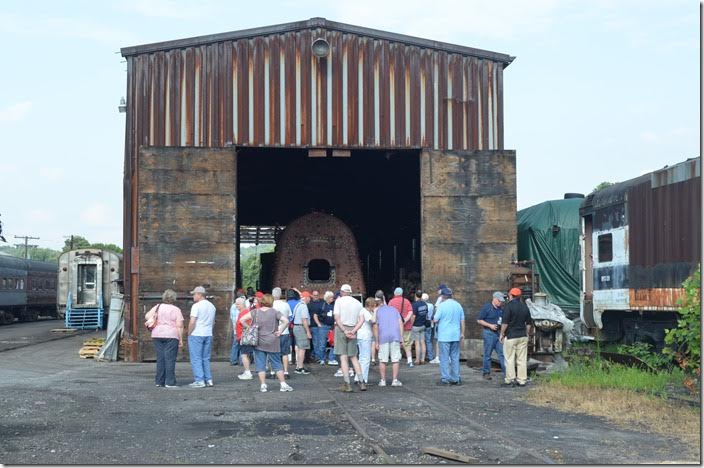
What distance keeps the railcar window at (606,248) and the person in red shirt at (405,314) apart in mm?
4799

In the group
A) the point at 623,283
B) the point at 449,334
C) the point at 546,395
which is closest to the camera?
the point at 546,395

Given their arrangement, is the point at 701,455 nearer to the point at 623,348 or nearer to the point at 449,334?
the point at 449,334

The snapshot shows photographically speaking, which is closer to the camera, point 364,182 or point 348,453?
point 348,453

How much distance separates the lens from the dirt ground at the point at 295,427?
31.7ft

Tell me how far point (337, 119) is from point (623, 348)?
28.7 ft

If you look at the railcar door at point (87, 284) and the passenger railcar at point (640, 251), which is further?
the railcar door at point (87, 284)

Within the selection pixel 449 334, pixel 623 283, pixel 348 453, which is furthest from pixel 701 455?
pixel 623 283

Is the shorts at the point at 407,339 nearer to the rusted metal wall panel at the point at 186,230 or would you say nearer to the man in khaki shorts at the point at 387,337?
the man in khaki shorts at the point at 387,337

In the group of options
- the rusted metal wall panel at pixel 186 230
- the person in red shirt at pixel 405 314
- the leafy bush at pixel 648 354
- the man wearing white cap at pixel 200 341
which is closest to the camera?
the man wearing white cap at pixel 200 341

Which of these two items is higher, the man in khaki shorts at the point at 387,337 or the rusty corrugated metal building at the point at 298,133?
the rusty corrugated metal building at the point at 298,133

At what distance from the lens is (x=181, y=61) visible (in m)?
22.1

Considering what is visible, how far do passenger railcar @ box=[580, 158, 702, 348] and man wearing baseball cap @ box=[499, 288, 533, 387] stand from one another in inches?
120

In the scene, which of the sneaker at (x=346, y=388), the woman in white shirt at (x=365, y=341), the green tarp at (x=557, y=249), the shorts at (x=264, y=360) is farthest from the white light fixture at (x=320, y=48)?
the green tarp at (x=557, y=249)

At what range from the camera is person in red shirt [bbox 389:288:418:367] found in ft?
67.2
